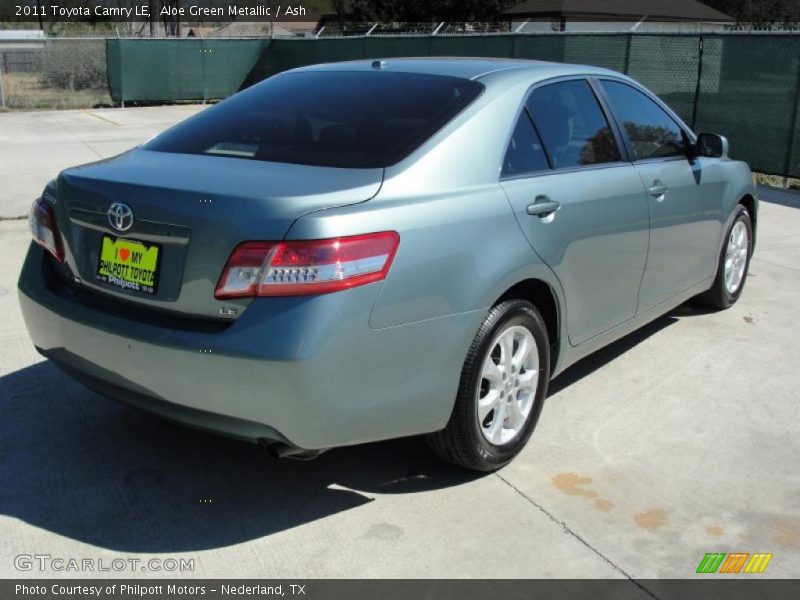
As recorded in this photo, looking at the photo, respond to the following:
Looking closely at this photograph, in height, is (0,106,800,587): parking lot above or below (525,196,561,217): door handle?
below

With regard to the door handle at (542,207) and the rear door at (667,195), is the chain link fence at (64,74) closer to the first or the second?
the rear door at (667,195)

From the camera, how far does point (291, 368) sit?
9.32 ft

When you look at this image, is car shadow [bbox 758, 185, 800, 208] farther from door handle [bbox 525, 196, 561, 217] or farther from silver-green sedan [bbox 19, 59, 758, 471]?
door handle [bbox 525, 196, 561, 217]

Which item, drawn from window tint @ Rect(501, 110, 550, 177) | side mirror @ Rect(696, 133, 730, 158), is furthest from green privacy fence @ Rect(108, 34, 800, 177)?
window tint @ Rect(501, 110, 550, 177)

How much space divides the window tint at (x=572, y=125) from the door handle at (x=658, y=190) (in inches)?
10.5

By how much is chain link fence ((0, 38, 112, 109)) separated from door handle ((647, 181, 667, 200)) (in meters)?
22.1

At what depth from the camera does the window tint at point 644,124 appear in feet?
15.3

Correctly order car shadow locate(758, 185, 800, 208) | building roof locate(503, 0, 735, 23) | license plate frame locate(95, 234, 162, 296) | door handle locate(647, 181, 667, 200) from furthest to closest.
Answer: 1. building roof locate(503, 0, 735, 23)
2. car shadow locate(758, 185, 800, 208)
3. door handle locate(647, 181, 667, 200)
4. license plate frame locate(95, 234, 162, 296)

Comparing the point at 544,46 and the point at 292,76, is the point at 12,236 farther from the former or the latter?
the point at 544,46

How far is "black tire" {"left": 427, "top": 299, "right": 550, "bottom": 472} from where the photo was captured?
11.1 feet

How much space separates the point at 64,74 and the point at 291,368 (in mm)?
25469

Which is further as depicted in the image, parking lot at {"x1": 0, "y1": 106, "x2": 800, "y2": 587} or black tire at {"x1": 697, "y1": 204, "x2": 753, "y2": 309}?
black tire at {"x1": 697, "y1": 204, "x2": 753, "y2": 309}

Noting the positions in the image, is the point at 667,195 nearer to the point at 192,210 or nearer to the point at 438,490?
the point at 438,490

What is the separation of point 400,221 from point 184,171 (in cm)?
87
